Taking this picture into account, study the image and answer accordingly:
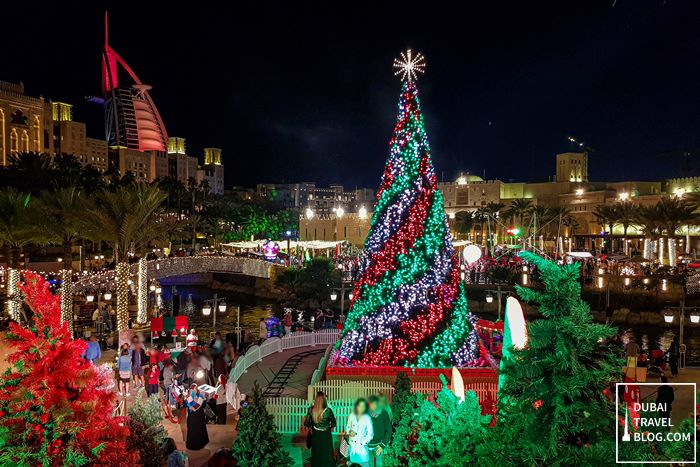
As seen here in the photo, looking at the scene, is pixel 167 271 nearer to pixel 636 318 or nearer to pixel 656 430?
pixel 636 318

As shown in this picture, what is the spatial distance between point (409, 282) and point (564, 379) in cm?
806

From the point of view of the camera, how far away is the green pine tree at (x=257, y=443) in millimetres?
7039

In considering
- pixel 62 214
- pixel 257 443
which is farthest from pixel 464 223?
pixel 257 443

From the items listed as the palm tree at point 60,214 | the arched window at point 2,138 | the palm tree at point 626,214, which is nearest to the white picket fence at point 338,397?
the palm tree at point 60,214

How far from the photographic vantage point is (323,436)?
744cm

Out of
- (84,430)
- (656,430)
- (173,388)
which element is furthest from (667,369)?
(84,430)

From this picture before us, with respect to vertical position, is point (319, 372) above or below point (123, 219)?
below

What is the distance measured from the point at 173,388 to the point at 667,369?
1290cm

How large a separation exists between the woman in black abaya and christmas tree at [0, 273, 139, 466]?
9.56 ft

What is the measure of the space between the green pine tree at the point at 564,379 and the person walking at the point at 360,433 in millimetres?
3310

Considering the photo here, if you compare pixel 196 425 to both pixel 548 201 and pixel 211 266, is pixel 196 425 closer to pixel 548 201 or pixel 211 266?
pixel 211 266

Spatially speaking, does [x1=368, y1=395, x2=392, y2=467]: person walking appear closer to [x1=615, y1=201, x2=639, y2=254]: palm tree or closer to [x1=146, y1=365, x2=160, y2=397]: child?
[x1=146, y1=365, x2=160, y2=397]: child

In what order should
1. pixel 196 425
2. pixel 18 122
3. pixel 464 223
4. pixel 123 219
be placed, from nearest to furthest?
pixel 196 425 → pixel 123 219 → pixel 18 122 → pixel 464 223

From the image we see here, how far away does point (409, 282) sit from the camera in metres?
12.4
